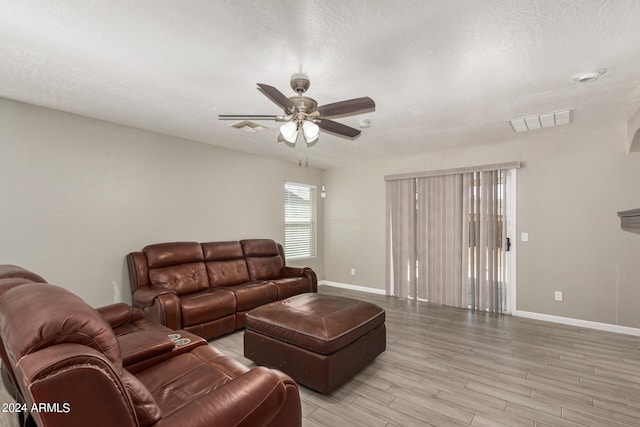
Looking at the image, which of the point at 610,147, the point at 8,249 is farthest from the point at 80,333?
the point at 610,147

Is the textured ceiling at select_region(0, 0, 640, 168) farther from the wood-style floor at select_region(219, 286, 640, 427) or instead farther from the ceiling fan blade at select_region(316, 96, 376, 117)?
the wood-style floor at select_region(219, 286, 640, 427)

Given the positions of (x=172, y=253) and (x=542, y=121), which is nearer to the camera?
(x=542, y=121)

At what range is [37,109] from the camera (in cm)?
307

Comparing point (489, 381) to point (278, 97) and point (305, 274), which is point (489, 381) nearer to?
point (305, 274)

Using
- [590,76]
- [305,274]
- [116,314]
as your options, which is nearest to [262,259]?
[305,274]

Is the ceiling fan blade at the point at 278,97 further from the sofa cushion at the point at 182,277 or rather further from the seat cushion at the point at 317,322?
the sofa cushion at the point at 182,277

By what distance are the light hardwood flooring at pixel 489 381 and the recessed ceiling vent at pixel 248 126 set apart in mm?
2571

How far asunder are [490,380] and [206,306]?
2.92 metres

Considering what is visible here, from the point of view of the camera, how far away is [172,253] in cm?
383

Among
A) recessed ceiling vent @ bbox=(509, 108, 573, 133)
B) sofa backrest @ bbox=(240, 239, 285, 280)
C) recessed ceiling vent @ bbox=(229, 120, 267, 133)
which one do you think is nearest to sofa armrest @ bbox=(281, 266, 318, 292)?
sofa backrest @ bbox=(240, 239, 285, 280)

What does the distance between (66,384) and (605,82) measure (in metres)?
3.82

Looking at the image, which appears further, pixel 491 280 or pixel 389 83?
pixel 491 280

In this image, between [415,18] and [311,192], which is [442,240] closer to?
[311,192]

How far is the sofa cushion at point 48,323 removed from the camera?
90cm
